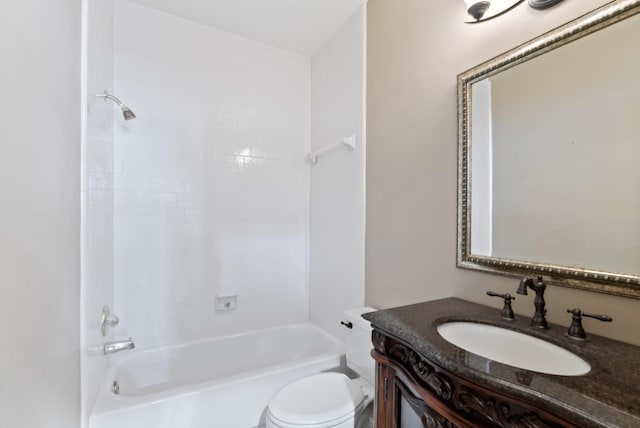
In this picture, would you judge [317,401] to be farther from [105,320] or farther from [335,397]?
[105,320]

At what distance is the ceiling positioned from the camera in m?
1.89

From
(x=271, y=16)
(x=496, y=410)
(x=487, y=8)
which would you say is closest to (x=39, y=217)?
(x=496, y=410)

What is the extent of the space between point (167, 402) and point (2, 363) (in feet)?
3.32

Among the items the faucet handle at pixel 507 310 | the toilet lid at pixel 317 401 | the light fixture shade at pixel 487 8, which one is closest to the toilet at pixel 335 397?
the toilet lid at pixel 317 401

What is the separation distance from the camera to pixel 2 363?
0.54 m

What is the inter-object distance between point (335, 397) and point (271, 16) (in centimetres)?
242

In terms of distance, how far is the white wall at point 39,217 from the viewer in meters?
0.58

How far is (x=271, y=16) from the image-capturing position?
2008 mm

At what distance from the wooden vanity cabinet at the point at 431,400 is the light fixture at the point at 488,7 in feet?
4.03

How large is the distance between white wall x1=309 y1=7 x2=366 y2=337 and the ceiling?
0.11 m

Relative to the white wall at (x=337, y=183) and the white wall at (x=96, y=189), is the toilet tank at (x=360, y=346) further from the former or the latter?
the white wall at (x=96, y=189)

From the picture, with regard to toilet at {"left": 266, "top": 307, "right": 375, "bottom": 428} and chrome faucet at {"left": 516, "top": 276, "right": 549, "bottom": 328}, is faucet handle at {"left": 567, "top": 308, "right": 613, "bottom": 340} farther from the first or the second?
toilet at {"left": 266, "top": 307, "right": 375, "bottom": 428}

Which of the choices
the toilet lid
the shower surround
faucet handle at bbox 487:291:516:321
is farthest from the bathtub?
faucet handle at bbox 487:291:516:321

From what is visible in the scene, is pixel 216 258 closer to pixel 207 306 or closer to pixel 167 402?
pixel 207 306
